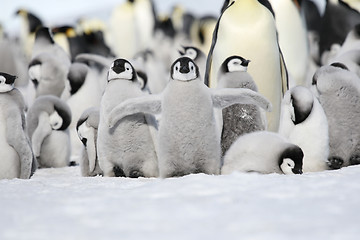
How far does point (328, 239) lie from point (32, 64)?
598cm

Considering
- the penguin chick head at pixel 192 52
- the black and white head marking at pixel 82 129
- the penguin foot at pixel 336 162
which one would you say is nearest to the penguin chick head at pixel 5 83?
the black and white head marking at pixel 82 129

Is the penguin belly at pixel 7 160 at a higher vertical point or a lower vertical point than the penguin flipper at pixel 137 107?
lower

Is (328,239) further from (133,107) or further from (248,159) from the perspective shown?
(133,107)

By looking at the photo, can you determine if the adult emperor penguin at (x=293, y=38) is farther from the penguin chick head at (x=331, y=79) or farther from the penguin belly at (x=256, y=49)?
the penguin chick head at (x=331, y=79)

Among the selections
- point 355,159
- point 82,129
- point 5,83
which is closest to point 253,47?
point 355,159

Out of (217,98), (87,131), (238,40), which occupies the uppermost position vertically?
(238,40)

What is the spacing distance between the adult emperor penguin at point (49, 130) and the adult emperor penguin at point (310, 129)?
2.11 metres

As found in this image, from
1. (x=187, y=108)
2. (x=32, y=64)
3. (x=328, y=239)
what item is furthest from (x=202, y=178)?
(x=32, y=64)

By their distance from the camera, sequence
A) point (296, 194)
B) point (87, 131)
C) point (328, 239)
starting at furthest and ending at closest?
1. point (87, 131)
2. point (296, 194)
3. point (328, 239)

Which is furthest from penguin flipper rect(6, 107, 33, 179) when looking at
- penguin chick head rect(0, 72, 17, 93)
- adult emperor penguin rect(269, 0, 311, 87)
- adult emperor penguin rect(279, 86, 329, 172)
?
adult emperor penguin rect(269, 0, 311, 87)

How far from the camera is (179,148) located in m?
4.02

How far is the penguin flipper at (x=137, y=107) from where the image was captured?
4.12m

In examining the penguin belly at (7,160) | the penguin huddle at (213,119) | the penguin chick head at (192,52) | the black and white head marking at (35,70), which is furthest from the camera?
the penguin chick head at (192,52)

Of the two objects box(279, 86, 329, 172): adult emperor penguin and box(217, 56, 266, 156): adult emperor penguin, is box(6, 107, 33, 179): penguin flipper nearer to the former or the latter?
box(217, 56, 266, 156): adult emperor penguin
